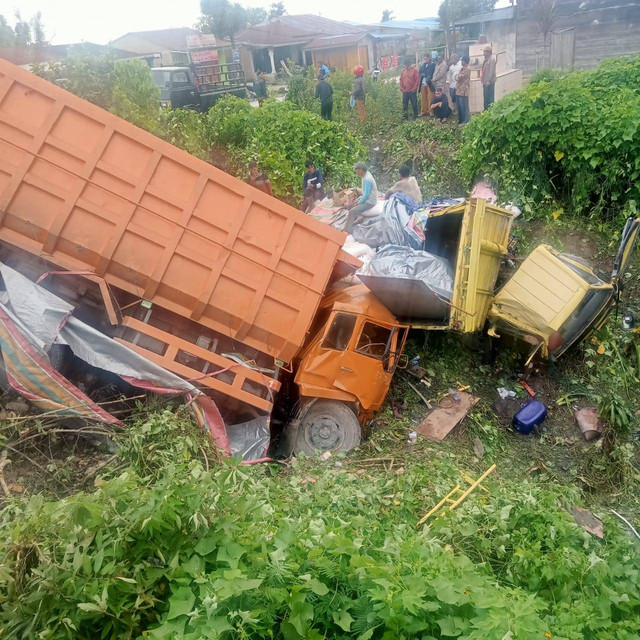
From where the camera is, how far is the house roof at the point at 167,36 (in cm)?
4231

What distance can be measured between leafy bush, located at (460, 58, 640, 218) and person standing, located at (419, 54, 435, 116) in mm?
4837

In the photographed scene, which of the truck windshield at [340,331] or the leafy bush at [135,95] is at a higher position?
the leafy bush at [135,95]

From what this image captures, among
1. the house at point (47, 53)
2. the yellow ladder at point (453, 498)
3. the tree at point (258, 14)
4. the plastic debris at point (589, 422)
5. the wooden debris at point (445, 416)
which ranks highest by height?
the tree at point (258, 14)

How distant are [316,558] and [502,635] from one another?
80cm

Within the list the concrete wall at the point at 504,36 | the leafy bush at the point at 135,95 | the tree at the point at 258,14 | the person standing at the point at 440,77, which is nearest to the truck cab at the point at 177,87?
the leafy bush at the point at 135,95

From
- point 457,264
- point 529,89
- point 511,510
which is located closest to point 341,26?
point 529,89

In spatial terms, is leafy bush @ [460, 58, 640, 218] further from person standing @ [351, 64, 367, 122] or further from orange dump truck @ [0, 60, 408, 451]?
person standing @ [351, 64, 367, 122]

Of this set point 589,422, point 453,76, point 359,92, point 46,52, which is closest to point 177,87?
point 46,52

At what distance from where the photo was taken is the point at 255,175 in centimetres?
902

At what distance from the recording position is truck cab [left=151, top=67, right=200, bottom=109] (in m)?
15.6

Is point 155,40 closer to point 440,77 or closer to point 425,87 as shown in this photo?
point 425,87

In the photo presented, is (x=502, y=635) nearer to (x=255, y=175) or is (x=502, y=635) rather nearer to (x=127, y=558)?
(x=127, y=558)

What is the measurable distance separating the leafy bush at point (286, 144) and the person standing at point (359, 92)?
261 centimetres

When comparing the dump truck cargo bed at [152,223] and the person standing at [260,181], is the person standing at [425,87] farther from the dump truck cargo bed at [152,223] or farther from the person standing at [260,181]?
the dump truck cargo bed at [152,223]
